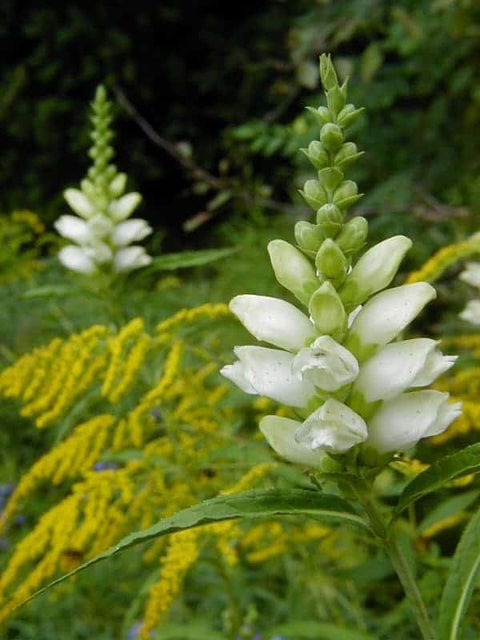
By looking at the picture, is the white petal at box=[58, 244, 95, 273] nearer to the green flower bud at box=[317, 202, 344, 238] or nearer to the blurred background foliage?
the green flower bud at box=[317, 202, 344, 238]

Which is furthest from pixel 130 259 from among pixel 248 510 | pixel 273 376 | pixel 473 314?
pixel 248 510

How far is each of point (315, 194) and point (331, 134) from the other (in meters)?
0.06

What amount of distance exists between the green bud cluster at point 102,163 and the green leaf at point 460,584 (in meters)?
1.05

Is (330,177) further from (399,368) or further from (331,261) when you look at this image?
(399,368)

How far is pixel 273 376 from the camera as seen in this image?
0.98 metres

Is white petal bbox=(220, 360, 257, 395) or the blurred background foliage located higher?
the blurred background foliage

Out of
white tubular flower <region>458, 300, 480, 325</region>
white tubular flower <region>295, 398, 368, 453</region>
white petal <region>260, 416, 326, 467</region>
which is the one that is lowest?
white tubular flower <region>295, 398, 368, 453</region>

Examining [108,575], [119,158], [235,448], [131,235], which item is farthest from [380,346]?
[119,158]

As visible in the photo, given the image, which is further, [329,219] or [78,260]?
[78,260]

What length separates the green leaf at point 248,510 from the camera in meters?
0.83

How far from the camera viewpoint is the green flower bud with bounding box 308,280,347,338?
0.90 metres

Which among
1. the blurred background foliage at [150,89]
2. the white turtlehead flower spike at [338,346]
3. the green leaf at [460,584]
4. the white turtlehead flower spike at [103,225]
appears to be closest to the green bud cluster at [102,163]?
the white turtlehead flower spike at [103,225]

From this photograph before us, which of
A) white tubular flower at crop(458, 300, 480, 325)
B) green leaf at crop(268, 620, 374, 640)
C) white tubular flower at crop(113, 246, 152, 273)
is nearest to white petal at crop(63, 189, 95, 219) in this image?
white tubular flower at crop(113, 246, 152, 273)

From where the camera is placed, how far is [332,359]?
2.99 ft
